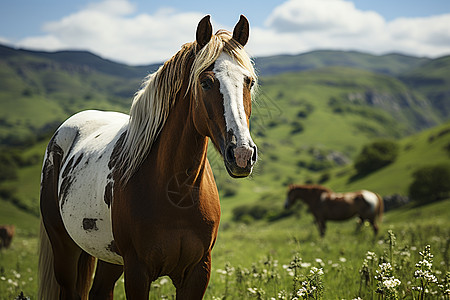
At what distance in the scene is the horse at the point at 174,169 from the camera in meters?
2.79

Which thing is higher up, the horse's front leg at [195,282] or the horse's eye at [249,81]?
the horse's eye at [249,81]

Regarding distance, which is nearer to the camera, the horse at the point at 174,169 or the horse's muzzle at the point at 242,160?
the horse's muzzle at the point at 242,160

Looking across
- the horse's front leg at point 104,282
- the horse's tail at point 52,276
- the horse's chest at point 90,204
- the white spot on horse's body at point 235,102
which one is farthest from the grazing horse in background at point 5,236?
the white spot on horse's body at point 235,102

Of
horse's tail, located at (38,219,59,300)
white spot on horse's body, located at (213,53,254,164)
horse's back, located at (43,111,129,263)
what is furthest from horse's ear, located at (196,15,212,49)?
horse's tail, located at (38,219,59,300)

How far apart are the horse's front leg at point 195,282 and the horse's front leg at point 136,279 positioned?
0.35 metres

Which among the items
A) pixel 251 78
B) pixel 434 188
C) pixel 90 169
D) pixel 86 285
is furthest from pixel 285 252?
pixel 434 188

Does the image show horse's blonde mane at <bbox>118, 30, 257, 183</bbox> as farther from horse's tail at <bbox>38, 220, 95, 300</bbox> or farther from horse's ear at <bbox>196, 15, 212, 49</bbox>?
horse's tail at <bbox>38, 220, 95, 300</bbox>

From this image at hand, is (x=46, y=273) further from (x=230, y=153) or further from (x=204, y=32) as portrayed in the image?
(x=204, y=32)

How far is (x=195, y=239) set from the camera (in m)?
3.13

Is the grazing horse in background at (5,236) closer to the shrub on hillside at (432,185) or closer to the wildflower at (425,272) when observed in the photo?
the wildflower at (425,272)

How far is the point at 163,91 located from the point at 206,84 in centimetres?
62

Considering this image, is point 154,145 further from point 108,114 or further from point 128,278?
point 108,114

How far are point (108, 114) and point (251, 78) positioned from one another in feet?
10.2

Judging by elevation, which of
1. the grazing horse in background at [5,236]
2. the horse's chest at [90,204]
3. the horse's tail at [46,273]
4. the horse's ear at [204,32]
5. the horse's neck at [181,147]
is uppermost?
the horse's ear at [204,32]
